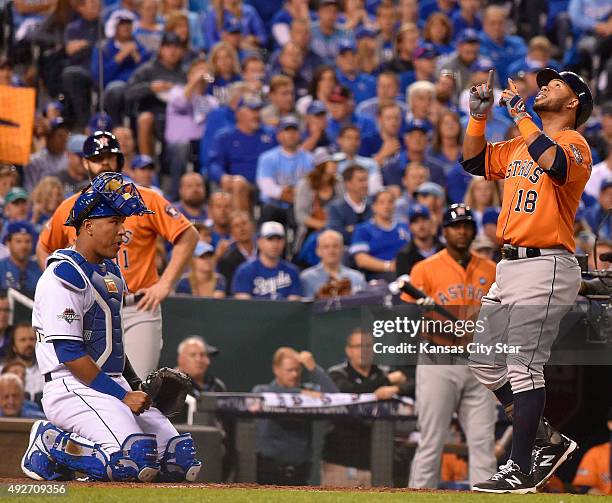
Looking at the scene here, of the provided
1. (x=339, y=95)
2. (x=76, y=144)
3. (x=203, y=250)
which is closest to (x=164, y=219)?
(x=203, y=250)

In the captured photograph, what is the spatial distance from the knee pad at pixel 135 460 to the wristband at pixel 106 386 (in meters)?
0.20

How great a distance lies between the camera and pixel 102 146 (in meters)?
7.30

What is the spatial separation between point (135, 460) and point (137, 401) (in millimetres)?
262

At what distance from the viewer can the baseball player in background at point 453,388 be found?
29.0 feet

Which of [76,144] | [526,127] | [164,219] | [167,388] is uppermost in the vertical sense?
[76,144]

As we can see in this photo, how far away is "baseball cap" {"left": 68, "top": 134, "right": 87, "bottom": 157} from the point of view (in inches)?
467

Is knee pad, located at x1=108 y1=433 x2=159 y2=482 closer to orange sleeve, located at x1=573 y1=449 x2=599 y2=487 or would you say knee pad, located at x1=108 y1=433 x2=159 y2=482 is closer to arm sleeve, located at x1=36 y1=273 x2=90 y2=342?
arm sleeve, located at x1=36 y1=273 x2=90 y2=342

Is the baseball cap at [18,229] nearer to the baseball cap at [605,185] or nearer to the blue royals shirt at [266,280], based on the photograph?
the blue royals shirt at [266,280]

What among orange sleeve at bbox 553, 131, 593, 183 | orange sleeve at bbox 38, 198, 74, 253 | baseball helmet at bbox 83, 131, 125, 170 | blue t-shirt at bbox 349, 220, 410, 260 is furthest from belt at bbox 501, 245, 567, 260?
blue t-shirt at bbox 349, 220, 410, 260

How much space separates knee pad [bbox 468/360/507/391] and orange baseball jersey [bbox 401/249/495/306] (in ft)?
6.77

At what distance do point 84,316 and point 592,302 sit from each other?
113 inches

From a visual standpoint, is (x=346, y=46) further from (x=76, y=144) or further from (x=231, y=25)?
(x=76, y=144)

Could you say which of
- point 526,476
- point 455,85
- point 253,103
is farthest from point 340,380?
point 455,85

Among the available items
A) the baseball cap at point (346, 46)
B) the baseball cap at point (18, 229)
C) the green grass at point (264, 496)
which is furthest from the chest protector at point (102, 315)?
the baseball cap at point (346, 46)
